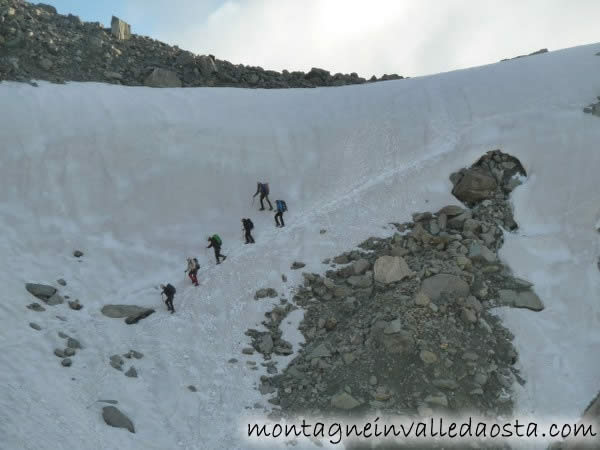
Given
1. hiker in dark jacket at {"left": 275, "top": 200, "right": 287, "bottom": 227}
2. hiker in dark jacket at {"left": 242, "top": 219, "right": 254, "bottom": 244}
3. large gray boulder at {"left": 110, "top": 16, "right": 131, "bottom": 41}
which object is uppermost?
large gray boulder at {"left": 110, "top": 16, "right": 131, "bottom": 41}

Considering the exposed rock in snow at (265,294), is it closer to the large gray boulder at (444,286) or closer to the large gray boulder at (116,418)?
the large gray boulder at (444,286)

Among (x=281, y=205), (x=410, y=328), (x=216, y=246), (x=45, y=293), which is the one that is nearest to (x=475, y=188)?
(x=281, y=205)

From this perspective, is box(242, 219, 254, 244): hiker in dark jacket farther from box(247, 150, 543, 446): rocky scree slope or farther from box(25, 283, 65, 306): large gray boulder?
box(25, 283, 65, 306): large gray boulder

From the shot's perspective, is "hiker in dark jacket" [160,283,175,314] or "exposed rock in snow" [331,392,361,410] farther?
"hiker in dark jacket" [160,283,175,314]

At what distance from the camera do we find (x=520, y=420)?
1248 centimetres

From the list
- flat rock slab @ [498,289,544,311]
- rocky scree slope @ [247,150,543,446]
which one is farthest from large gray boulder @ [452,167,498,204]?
flat rock slab @ [498,289,544,311]

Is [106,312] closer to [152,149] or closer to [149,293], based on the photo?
[149,293]

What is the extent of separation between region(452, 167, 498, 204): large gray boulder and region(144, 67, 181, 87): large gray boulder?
19.7m

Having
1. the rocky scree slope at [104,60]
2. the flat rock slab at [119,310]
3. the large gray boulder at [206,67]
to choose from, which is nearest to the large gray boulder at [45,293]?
the flat rock slab at [119,310]

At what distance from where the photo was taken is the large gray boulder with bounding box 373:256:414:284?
51.2 ft

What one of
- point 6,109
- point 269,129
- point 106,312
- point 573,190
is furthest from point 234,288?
point 6,109

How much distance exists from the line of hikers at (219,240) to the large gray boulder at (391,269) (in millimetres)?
5554

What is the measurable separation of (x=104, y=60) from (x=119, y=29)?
14.9 feet

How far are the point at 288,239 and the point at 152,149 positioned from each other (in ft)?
27.4
